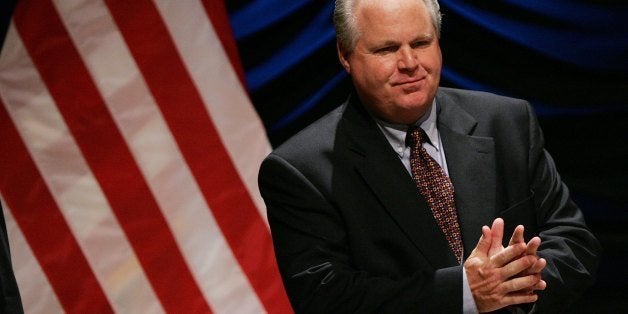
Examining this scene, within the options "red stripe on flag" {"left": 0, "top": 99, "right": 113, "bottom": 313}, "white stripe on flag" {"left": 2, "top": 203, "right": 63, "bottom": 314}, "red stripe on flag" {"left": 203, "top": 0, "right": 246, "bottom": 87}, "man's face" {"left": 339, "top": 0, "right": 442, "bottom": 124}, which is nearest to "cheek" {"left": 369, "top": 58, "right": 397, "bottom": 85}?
"man's face" {"left": 339, "top": 0, "right": 442, "bottom": 124}

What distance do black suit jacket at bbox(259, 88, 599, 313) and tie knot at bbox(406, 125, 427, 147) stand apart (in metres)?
0.05

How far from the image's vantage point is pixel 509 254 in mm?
1625

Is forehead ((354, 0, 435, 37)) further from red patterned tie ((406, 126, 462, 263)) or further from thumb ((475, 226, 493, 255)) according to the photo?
thumb ((475, 226, 493, 255))

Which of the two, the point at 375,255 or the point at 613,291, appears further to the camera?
the point at 613,291

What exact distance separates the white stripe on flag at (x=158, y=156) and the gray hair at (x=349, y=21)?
3.50ft

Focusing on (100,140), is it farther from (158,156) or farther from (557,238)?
(557,238)

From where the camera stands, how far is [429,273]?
5.58 ft

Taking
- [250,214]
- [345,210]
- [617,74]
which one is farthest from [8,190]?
[617,74]

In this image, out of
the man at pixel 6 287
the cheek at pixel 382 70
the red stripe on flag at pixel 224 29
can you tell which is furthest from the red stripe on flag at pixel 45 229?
the cheek at pixel 382 70

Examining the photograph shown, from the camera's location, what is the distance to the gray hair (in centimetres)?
185

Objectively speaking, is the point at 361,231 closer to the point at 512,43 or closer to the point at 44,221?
the point at 512,43

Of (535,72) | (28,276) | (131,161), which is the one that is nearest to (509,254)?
(535,72)

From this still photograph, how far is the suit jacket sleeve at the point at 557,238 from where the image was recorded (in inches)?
69.2

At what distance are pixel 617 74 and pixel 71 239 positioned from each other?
1762 millimetres
